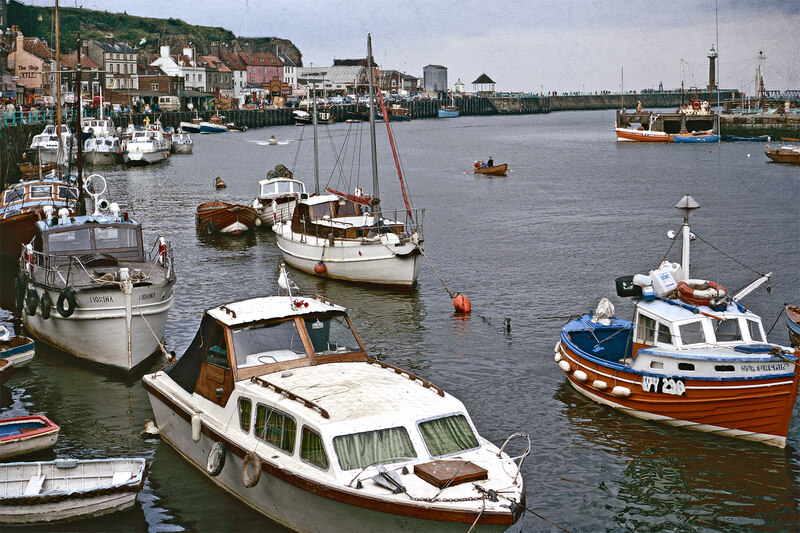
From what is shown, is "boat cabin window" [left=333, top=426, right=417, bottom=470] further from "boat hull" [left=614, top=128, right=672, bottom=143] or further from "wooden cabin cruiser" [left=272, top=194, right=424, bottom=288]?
"boat hull" [left=614, top=128, right=672, bottom=143]

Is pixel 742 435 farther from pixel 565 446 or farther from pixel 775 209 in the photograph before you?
pixel 775 209

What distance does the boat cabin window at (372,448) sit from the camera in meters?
12.4

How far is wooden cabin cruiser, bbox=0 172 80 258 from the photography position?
34844mm

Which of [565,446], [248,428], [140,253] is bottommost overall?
[565,446]

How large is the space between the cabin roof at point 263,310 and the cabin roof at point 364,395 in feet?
3.99

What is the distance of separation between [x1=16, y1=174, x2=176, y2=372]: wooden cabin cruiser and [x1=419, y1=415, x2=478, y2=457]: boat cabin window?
11.5 meters

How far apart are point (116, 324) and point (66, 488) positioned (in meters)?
7.76

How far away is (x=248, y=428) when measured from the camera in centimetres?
1426

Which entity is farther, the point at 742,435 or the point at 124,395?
the point at 124,395

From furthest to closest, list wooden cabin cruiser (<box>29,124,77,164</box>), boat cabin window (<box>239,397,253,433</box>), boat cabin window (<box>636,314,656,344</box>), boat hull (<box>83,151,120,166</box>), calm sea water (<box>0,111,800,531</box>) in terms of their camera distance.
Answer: boat hull (<box>83,151,120,166</box>) < wooden cabin cruiser (<box>29,124,77,164</box>) < boat cabin window (<box>636,314,656,344</box>) < calm sea water (<box>0,111,800,531</box>) < boat cabin window (<box>239,397,253,433</box>)

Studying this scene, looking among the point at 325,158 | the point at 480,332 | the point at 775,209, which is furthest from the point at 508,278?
the point at 325,158

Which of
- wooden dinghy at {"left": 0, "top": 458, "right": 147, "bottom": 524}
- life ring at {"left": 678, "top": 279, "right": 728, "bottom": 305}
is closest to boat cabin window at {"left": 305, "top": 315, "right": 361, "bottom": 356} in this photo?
wooden dinghy at {"left": 0, "top": 458, "right": 147, "bottom": 524}

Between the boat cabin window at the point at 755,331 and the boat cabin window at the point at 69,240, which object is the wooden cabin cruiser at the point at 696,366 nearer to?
the boat cabin window at the point at 755,331

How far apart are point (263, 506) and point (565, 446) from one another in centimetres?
756
